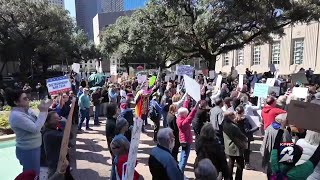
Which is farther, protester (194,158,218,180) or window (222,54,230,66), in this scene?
window (222,54,230,66)

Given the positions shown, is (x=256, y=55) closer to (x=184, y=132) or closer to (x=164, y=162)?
(x=184, y=132)

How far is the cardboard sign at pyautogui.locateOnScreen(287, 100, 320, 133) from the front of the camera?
3.26 m

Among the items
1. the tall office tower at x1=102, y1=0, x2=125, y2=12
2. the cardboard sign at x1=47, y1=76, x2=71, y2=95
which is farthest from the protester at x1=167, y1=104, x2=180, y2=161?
the tall office tower at x1=102, y1=0, x2=125, y2=12

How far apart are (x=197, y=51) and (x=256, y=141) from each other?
1717cm

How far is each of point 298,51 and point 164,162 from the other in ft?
111

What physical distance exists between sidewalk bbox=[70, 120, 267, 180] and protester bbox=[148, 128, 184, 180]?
3.27 metres

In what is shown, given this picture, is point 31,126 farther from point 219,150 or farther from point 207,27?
point 207,27

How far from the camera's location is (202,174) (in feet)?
11.4

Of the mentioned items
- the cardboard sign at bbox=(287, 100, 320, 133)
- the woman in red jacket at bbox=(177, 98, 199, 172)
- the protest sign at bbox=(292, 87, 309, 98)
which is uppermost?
the cardboard sign at bbox=(287, 100, 320, 133)

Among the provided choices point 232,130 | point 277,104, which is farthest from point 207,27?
point 232,130

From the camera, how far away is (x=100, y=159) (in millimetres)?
8812

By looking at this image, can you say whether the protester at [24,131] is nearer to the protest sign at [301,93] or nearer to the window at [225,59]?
the protest sign at [301,93]

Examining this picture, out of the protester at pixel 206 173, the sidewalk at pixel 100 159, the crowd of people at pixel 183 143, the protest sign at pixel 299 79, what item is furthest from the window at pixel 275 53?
the protester at pixel 206 173

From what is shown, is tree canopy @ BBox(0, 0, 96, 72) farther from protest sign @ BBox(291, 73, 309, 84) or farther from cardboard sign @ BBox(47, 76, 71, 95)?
cardboard sign @ BBox(47, 76, 71, 95)
